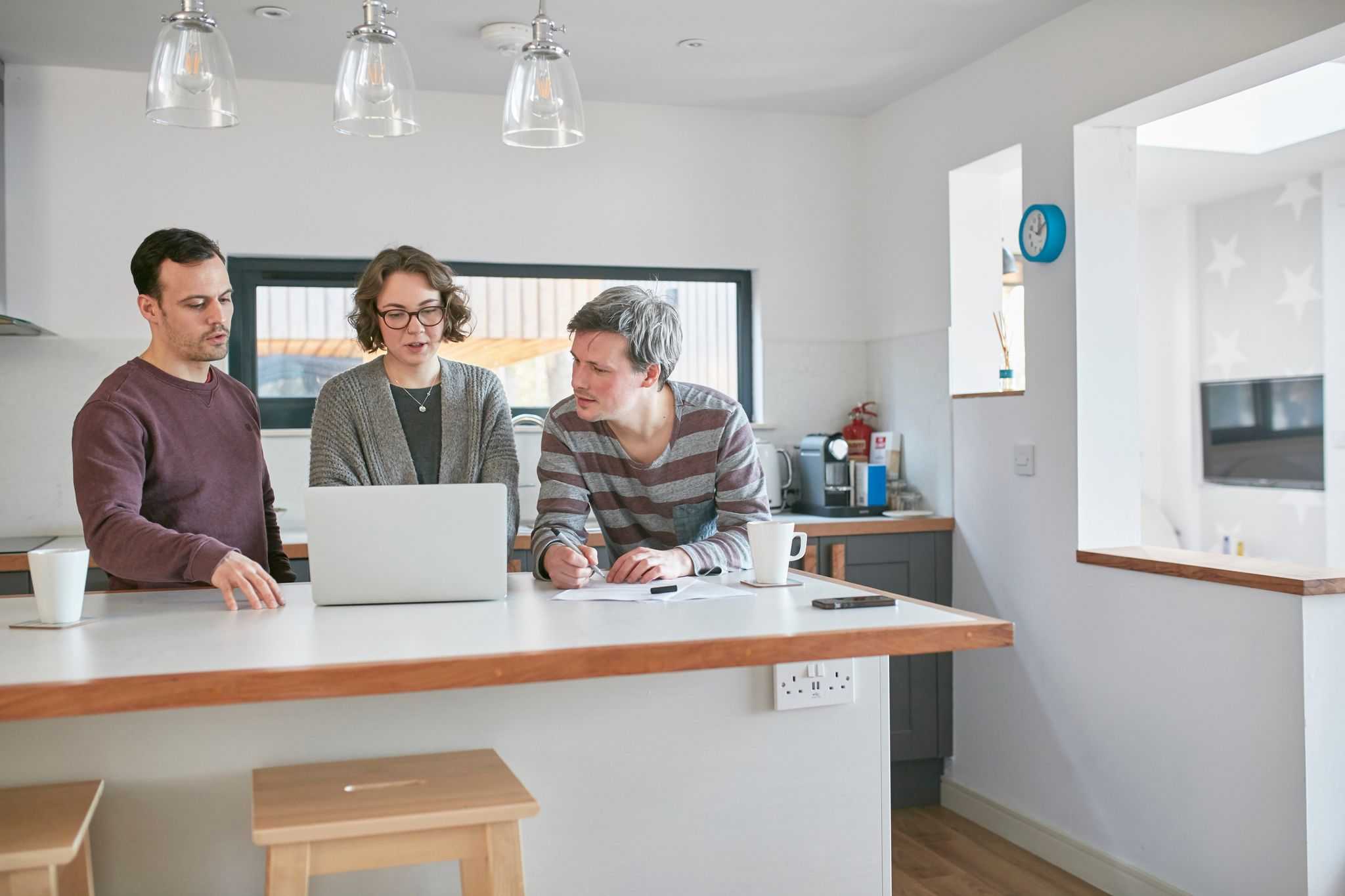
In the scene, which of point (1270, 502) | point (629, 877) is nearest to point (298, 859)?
point (629, 877)

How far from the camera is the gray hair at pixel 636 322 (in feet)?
6.73

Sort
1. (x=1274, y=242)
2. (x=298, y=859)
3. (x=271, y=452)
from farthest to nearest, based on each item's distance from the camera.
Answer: (x=1274, y=242)
(x=271, y=452)
(x=298, y=859)

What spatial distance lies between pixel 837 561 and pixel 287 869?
2.44m

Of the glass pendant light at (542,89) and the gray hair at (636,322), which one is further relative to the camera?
the gray hair at (636,322)

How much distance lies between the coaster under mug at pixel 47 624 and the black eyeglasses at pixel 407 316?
79 centimetres

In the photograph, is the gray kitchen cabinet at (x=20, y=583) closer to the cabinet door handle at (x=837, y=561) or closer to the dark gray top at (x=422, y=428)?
the dark gray top at (x=422, y=428)

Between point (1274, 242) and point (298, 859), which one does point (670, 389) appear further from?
point (1274, 242)

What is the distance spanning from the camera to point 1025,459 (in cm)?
331

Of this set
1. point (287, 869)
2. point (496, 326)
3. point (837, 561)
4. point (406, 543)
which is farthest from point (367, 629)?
point (496, 326)

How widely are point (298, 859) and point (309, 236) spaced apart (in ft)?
9.16

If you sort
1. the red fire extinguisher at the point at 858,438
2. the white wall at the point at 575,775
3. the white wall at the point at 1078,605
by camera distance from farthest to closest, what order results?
the red fire extinguisher at the point at 858,438 < the white wall at the point at 1078,605 < the white wall at the point at 575,775

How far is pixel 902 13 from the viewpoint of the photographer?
312 centimetres

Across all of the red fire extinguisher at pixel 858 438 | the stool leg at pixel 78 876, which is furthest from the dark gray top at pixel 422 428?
the red fire extinguisher at pixel 858 438

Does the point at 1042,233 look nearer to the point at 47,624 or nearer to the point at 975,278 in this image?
the point at 975,278
